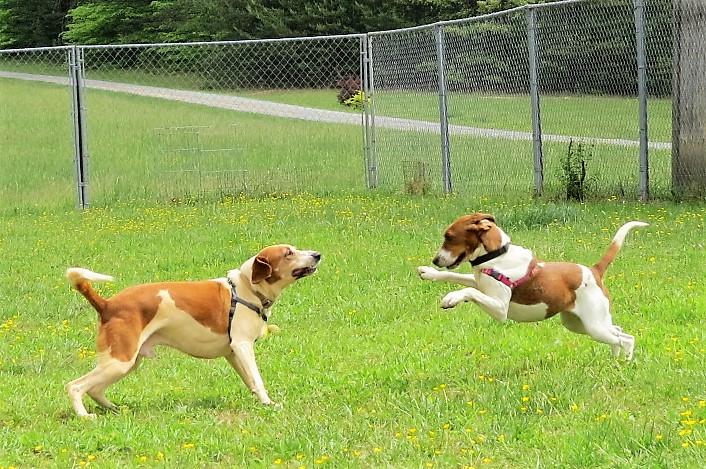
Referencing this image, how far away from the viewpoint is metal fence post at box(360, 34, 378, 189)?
16797mm

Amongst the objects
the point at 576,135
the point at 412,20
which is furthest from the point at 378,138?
the point at 412,20

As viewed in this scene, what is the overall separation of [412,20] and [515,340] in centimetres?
3329

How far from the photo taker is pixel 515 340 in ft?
23.3

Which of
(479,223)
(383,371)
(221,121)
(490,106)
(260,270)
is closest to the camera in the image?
(479,223)

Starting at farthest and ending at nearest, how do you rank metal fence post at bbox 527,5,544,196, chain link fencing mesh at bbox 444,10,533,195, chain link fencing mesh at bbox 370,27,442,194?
chain link fencing mesh at bbox 370,27,442,194, chain link fencing mesh at bbox 444,10,533,195, metal fence post at bbox 527,5,544,196

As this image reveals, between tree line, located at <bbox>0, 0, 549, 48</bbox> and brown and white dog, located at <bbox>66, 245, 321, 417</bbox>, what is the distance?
28.3 metres

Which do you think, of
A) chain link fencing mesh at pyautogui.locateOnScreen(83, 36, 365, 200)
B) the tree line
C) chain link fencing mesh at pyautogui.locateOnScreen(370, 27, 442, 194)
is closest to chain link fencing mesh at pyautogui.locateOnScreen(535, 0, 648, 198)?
chain link fencing mesh at pyautogui.locateOnScreen(370, 27, 442, 194)

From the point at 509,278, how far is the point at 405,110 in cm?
1070

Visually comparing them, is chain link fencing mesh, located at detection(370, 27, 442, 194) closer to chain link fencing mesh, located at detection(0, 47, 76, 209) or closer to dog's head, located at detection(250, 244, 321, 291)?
chain link fencing mesh, located at detection(0, 47, 76, 209)

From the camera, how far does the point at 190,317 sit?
20.1 ft

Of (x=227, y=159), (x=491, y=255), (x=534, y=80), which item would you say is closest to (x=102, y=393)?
(x=491, y=255)

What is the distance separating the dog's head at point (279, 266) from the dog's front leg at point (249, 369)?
0.36 m

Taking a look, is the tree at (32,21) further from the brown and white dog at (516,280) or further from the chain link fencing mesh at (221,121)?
the brown and white dog at (516,280)

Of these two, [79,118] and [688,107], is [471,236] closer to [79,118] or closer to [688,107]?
[688,107]
